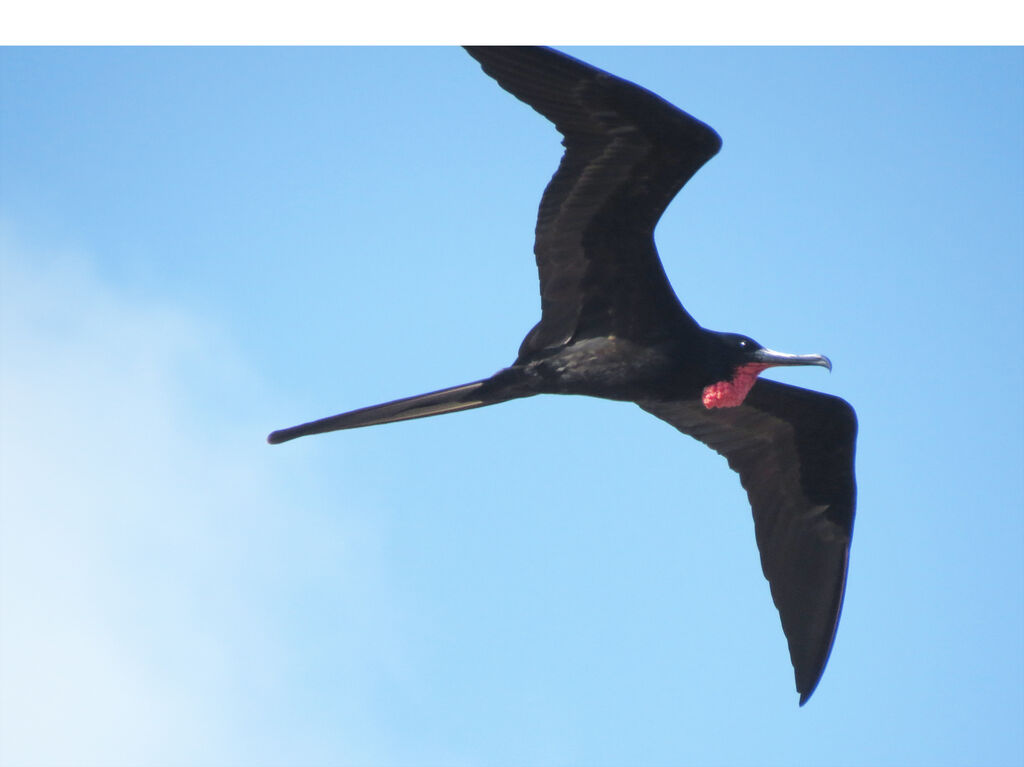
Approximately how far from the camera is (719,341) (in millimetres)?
5410

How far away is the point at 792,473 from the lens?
607 centimetres

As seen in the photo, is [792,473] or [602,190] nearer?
[602,190]

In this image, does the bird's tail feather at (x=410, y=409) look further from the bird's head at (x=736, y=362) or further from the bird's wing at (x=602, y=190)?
the bird's head at (x=736, y=362)

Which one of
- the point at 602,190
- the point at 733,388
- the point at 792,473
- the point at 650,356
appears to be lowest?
the point at 792,473

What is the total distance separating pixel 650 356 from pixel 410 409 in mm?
950

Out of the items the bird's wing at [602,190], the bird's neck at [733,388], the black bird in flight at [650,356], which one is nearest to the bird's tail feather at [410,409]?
the black bird in flight at [650,356]

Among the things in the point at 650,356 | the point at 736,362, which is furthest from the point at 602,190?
the point at 736,362

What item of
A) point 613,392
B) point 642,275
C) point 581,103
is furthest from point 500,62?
point 613,392

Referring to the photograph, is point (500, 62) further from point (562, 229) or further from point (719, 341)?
point (719, 341)

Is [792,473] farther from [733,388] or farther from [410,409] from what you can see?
[410,409]

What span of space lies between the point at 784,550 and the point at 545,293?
62.9 inches

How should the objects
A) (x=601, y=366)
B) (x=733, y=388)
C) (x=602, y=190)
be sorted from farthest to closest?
(x=733, y=388), (x=601, y=366), (x=602, y=190)

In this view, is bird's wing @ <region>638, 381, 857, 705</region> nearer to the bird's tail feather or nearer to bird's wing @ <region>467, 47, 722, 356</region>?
bird's wing @ <region>467, 47, 722, 356</region>

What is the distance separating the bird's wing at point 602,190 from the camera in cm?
470
